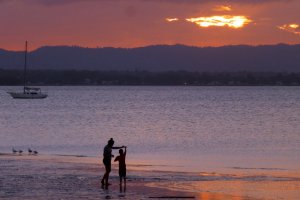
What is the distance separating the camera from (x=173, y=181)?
27.4 m

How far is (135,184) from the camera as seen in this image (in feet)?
85.9

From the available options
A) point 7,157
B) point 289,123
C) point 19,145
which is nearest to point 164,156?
point 7,157

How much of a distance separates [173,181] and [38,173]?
521 cm

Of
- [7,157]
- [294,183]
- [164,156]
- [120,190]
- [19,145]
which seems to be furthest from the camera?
[19,145]

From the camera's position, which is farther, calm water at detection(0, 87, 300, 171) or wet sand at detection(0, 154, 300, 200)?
calm water at detection(0, 87, 300, 171)

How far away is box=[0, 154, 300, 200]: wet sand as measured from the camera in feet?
76.9

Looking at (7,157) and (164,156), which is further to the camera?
(164,156)

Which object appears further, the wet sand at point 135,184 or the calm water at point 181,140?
the calm water at point 181,140

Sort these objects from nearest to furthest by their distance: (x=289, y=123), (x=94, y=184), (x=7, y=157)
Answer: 1. (x=94, y=184)
2. (x=7, y=157)
3. (x=289, y=123)

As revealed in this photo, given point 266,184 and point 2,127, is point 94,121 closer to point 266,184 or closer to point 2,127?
point 2,127

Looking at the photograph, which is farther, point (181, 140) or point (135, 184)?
point (181, 140)

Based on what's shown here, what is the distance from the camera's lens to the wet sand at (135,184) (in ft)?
76.9

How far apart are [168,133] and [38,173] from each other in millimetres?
36644

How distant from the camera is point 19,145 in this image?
52156mm
